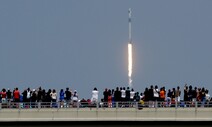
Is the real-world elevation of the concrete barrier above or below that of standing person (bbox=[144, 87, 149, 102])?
below

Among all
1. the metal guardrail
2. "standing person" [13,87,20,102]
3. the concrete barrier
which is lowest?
the concrete barrier

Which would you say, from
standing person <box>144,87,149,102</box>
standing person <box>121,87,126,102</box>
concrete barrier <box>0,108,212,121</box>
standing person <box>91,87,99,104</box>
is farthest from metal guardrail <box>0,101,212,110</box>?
standing person <box>91,87,99,104</box>

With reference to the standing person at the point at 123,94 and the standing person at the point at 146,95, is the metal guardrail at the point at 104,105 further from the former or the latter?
the standing person at the point at 123,94

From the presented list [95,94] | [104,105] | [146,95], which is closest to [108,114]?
[104,105]

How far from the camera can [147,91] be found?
4709cm

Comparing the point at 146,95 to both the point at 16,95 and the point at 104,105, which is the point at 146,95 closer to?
the point at 104,105

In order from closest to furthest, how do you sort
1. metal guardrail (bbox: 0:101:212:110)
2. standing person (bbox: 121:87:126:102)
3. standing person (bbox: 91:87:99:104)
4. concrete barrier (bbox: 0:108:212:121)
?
concrete barrier (bbox: 0:108:212:121), metal guardrail (bbox: 0:101:212:110), standing person (bbox: 121:87:126:102), standing person (bbox: 91:87:99:104)

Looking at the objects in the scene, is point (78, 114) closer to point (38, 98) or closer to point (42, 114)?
point (42, 114)

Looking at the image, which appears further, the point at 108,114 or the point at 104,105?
the point at 104,105

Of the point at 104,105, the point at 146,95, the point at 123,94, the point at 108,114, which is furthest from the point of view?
the point at 123,94

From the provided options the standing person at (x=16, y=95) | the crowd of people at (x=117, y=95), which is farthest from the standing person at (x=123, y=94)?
the standing person at (x=16, y=95)

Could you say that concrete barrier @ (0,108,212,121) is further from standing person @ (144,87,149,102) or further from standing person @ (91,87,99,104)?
standing person @ (91,87,99,104)

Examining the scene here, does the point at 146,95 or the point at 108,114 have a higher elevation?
the point at 146,95

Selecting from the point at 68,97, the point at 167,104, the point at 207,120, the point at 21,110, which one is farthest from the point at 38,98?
the point at 207,120
